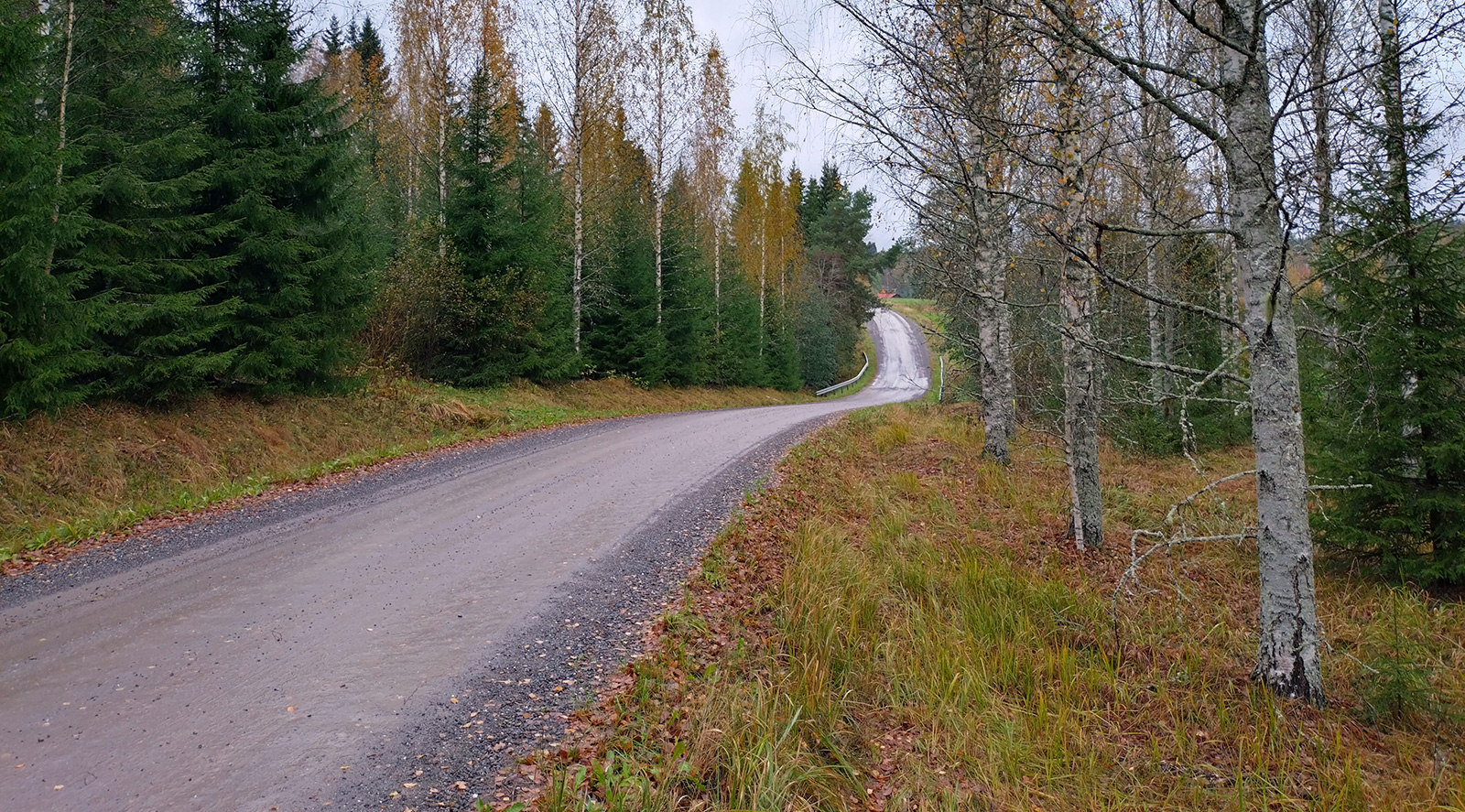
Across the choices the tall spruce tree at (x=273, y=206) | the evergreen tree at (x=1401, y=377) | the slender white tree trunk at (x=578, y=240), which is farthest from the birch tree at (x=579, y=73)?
the evergreen tree at (x=1401, y=377)

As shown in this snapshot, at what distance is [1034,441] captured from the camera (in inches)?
526

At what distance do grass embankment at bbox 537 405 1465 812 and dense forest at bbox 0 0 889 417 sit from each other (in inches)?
202

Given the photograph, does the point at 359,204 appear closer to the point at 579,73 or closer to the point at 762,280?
the point at 579,73

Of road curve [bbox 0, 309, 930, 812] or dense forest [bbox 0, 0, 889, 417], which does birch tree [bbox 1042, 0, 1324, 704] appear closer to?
road curve [bbox 0, 309, 930, 812]

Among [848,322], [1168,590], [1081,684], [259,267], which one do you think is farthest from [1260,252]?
[848,322]

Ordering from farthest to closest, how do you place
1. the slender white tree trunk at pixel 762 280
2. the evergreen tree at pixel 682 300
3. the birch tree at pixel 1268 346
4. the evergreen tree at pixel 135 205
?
the slender white tree trunk at pixel 762 280
the evergreen tree at pixel 682 300
the evergreen tree at pixel 135 205
the birch tree at pixel 1268 346

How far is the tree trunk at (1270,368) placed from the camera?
150 inches

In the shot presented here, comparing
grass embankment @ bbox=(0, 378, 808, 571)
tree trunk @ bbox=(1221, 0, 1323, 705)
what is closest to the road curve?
grass embankment @ bbox=(0, 378, 808, 571)

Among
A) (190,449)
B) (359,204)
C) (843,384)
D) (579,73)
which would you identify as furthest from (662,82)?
(843,384)

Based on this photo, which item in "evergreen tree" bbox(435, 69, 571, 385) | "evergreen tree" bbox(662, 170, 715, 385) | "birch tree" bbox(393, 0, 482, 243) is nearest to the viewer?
"evergreen tree" bbox(435, 69, 571, 385)

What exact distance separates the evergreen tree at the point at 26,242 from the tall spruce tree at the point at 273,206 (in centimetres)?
192

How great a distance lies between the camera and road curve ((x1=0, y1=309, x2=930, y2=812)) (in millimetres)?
2992

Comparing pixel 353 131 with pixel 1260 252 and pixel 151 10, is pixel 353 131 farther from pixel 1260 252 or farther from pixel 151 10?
pixel 1260 252

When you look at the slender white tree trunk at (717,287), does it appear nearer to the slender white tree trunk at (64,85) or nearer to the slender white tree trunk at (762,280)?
the slender white tree trunk at (762,280)
